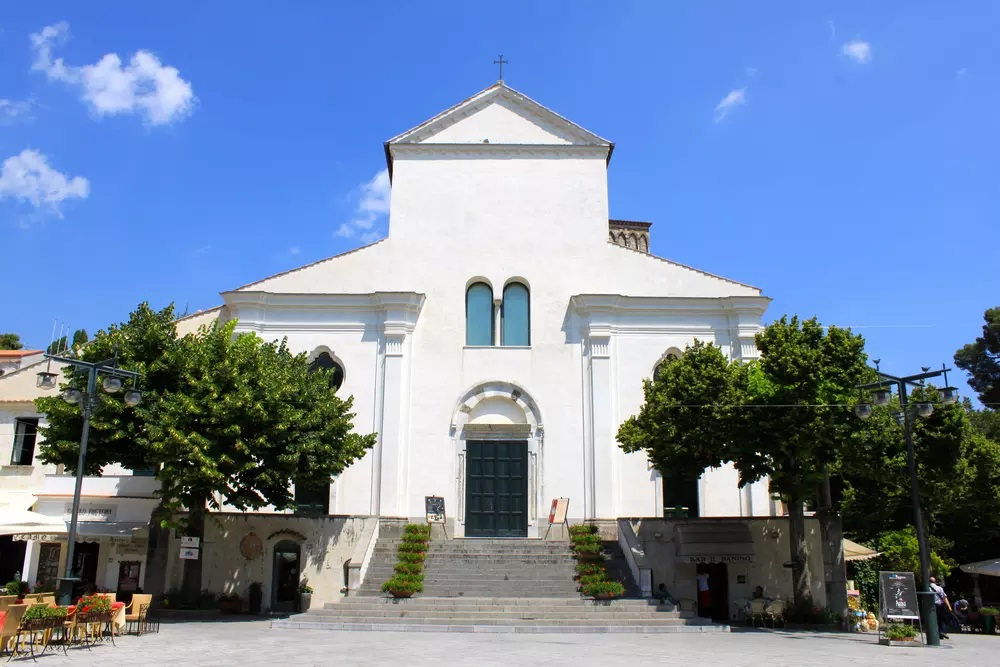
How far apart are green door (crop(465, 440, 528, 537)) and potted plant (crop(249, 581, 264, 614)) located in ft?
→ 21.4

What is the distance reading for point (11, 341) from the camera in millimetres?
61938

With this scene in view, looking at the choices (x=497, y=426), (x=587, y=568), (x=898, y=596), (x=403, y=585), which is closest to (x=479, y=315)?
(x=497, y=426)

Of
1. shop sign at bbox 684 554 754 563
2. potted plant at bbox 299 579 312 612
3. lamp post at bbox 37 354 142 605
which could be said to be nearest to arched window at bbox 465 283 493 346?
potted plant at bbox 299 579 312 612

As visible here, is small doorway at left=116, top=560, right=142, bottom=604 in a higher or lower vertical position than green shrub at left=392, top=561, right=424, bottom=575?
lower

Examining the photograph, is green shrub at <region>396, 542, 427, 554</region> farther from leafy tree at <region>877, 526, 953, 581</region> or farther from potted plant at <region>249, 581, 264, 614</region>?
leafy tree at <region>877, 526, 953, 581</region>

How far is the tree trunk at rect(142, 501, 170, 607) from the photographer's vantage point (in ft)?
74.2

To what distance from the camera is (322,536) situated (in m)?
23.1

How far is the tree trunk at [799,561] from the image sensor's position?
21.5 meters

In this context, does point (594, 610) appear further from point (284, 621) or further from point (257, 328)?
point (257, 328)

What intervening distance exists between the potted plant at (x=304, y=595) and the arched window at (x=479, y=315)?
939cm

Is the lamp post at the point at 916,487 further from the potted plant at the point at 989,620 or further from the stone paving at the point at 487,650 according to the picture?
the potted plant at the point at 989,620

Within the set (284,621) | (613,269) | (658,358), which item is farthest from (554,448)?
(284,621)

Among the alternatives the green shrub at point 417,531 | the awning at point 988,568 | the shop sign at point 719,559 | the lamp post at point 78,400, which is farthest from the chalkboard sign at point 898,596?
the lamp post at point 78,400

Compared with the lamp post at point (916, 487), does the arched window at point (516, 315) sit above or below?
above
